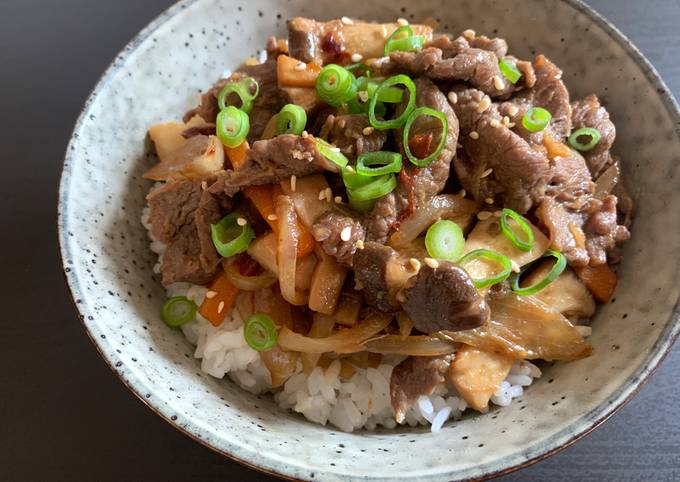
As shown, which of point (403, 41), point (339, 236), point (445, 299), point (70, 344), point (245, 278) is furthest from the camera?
point (70, 344)

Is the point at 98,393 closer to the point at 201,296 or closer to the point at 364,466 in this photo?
the point at 201,296

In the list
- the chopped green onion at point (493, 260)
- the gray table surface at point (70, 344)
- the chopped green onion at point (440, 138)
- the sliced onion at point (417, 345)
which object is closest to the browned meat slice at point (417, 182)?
the chopped green onion at point (440, 138)

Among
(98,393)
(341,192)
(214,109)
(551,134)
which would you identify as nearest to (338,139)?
(341,192)

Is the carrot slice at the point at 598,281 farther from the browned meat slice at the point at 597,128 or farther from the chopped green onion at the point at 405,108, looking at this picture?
the chopped green onion at the point at 405,108

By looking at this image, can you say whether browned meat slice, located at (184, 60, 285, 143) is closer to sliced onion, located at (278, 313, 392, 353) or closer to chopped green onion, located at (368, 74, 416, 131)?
chopped green onion, located at (368, 74, 416, 131)

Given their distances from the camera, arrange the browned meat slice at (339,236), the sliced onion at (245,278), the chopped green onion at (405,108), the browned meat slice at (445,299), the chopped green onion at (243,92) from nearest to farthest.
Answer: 1. the browned meat slice at (445,299)
2. the browned meat slice at (339,236)
3. the chopped green onion at (405,108)
4. the sliced onion at (245,278)
5. the chopped green onion at (243,92)

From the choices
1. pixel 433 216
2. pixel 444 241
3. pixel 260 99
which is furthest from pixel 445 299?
pixel 260 99

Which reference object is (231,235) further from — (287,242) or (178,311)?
(178,311)
